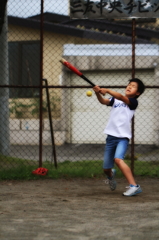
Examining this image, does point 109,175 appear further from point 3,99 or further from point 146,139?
point 146,139

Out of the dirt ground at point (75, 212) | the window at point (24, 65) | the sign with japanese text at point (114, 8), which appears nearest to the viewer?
the dirt ground at point (75, 212)

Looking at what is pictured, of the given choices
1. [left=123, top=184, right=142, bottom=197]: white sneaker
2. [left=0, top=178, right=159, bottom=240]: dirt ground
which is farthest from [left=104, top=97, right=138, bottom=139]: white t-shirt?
[left=0, top=178, right=159, bottom=240]: dirt ground

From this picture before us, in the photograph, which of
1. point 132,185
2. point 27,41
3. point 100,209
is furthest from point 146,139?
point 100,209

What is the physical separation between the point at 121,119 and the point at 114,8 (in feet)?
7.18

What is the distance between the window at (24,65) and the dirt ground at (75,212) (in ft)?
24.5

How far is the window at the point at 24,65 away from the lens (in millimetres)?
13391

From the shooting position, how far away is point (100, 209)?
4410 millimetres

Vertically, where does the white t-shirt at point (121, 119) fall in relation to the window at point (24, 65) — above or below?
below

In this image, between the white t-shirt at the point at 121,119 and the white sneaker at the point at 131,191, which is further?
the white t-shirt at the point at 121,119

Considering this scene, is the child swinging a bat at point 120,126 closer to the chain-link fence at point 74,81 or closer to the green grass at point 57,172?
the green grass at point 57,172

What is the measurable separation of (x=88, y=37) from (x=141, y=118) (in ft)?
9.82

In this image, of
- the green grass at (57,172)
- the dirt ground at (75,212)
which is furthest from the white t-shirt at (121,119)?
the green grass at (57,172)

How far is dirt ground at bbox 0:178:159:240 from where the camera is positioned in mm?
3467

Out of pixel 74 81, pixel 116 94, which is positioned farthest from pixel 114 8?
pixel 74 81
